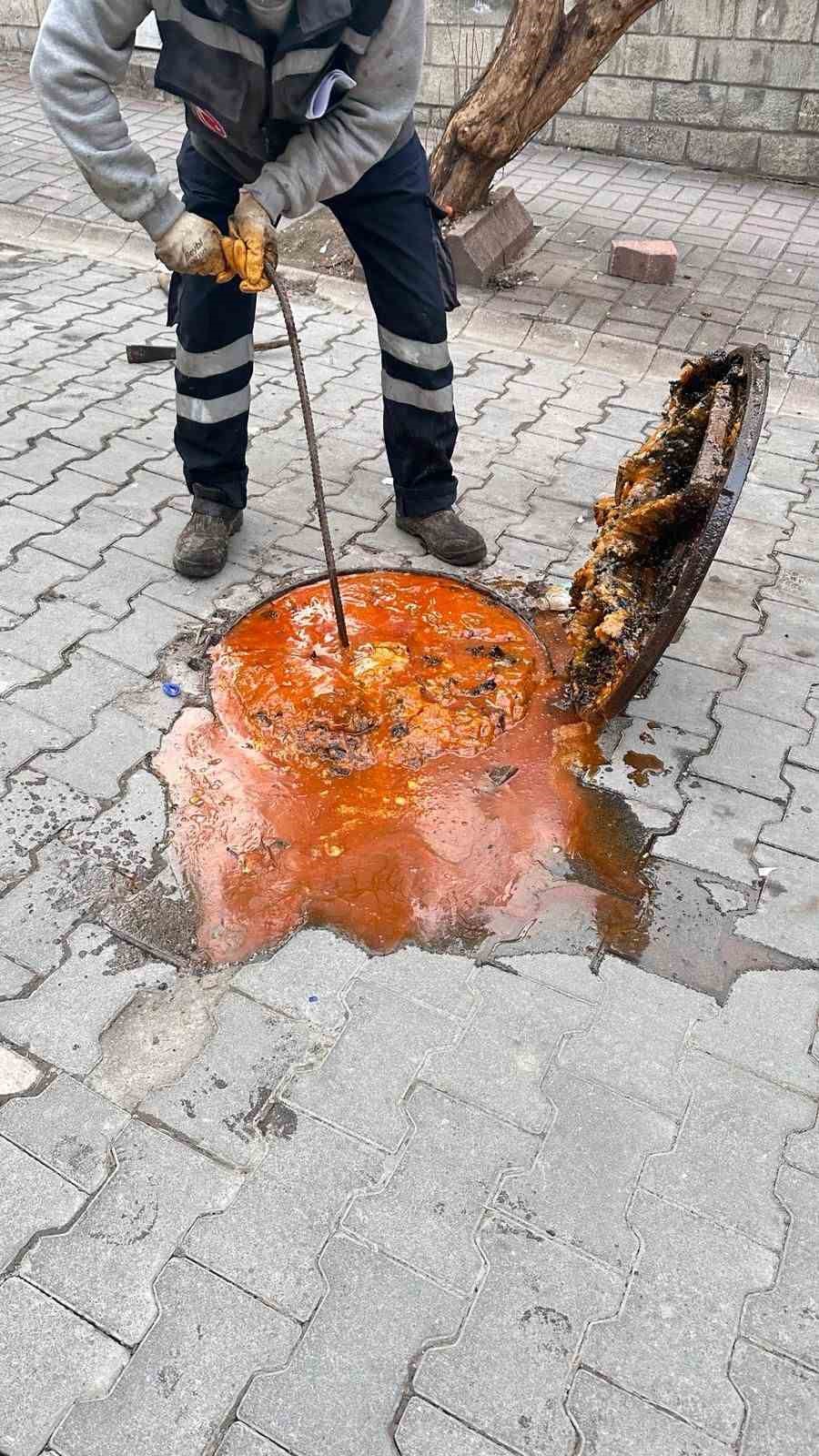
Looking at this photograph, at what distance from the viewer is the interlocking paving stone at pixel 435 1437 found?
1.66 meters

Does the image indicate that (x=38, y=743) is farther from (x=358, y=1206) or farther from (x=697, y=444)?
(x=697, y=444)

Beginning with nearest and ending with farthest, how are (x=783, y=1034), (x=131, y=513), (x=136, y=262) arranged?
(x=783, y=1034), (x=131, y=513), (x=136, y=262)

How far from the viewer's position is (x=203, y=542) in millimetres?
3754

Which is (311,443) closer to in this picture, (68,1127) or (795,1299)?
(68,1127)

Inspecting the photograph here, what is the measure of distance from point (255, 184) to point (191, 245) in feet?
0.90

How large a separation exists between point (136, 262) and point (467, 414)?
2865 millimetres

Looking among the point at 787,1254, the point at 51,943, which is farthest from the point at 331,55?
the point at 787,1254

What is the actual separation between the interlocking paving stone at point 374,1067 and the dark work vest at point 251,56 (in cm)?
243

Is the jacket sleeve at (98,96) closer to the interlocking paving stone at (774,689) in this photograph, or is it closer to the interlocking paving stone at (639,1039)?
the interlocking paving stone at (774,689)

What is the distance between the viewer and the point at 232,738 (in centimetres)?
302

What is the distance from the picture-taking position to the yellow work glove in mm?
3107

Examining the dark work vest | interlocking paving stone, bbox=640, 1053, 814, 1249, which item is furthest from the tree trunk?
interlocking paving stone, bbox=640, 1053, 814, 1249

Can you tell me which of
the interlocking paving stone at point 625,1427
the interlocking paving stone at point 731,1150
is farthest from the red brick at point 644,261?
the interlocking paving stone at point 625,1427

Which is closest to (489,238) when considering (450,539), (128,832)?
(450,539)
